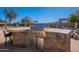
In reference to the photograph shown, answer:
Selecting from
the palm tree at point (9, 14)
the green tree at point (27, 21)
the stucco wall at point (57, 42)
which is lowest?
the stucco wall at point (57, 42)

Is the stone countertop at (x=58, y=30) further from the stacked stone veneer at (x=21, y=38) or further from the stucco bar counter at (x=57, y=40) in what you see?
the stacked stone veneer at (x=21, y=38)

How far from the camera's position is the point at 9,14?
3.66 metres

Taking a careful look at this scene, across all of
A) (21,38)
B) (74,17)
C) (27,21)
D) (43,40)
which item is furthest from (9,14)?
(74,17)

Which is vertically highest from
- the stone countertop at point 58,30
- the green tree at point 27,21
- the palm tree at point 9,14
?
the palm tree at point 9,14

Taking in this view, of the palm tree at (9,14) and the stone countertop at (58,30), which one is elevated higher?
the palm tree at (9,14)

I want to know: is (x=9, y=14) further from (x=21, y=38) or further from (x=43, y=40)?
(x=43, y=40)

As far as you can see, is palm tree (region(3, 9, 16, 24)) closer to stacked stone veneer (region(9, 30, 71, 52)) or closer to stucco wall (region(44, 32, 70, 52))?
stacked stone veneer (region(9, 30, 71, 52))

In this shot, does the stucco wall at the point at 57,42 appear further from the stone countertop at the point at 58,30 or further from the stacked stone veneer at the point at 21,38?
the stacked stone veneer at the point at 21,38

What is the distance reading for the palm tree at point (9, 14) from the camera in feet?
11.9

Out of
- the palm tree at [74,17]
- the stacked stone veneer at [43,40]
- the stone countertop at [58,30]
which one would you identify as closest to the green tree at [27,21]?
the stacked stone veneer at [43,40]

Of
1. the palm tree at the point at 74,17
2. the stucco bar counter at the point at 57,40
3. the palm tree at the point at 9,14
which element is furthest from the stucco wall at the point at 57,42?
the palm tree at the point at 9,14
